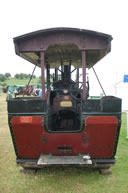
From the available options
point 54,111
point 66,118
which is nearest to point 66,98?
point 54,111

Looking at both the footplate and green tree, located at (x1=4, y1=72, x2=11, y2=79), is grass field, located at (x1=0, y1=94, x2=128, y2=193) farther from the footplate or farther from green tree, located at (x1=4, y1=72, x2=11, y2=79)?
green tree, located at (x1=4, y1=72, x2=11, y2=79)

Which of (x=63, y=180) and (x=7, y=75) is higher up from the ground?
(x=7, y=75)

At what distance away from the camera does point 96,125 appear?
3049mm

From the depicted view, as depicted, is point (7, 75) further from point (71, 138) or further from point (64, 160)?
point (64, 160)

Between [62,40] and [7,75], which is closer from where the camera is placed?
[62,40]

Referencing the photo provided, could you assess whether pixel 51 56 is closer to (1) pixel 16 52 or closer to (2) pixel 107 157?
(1) pixel 16 52

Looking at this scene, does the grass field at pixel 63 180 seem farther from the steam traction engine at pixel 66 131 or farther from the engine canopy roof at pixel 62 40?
the engine canopy roof at pixel 62 40

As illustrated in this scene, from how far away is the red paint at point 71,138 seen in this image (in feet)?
10.0

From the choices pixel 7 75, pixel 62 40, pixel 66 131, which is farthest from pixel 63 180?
pixel 7 75

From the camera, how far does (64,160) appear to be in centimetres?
308

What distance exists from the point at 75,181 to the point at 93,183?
1.06 feet

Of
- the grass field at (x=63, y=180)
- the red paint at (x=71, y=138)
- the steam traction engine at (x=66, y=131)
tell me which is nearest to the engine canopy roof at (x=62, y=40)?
the steam traction engine at (x=66, y=131)

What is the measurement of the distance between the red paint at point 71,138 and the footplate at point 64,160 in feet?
0.33

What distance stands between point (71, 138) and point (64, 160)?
0.39 m
